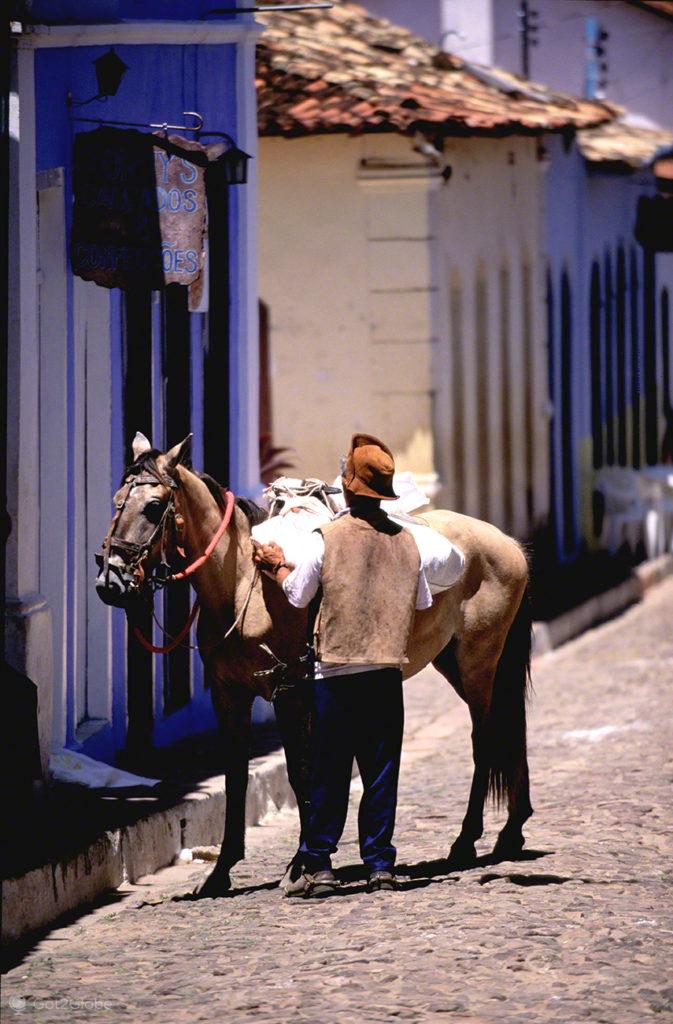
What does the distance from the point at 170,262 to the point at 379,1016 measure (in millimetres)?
4939

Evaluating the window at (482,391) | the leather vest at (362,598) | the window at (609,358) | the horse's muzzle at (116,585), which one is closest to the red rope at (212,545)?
the horse's muzzle at (116,585)

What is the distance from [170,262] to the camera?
10.6 meters

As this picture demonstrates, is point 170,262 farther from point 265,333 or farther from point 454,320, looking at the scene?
point 454,320

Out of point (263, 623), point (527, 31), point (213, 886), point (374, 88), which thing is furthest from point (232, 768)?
point (527, 31)

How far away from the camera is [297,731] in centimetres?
880

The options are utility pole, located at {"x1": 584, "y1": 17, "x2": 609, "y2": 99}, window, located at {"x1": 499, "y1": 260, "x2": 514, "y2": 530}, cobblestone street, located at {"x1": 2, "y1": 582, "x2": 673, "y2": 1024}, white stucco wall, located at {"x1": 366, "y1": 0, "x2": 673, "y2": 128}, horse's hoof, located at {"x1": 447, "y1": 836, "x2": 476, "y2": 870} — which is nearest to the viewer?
cobblestone street, located at {"x1": 2, "y1": 582, "x2": 673, "y2": 1024}

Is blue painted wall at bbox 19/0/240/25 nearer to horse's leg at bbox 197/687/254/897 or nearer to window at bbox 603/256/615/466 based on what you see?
horse's leg at bbox 197/687/254/897

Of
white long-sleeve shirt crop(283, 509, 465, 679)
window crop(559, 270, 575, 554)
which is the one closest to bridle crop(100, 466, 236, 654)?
white long-sleeve shirt crop(283, 509, 465, 679)

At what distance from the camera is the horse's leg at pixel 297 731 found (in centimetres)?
871

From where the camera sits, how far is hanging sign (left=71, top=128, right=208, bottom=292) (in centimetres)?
1027

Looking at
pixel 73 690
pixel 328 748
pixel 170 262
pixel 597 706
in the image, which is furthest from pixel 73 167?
pixel 597 706

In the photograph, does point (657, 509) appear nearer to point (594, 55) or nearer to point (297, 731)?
point (594, 55)

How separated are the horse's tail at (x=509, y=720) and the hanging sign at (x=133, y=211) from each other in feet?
8.52

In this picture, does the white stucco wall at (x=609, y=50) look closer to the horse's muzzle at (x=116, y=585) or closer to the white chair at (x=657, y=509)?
the white chair at (x=657, y=509)
